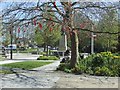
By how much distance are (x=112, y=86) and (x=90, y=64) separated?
5.20 meters

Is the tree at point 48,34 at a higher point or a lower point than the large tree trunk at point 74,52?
higher

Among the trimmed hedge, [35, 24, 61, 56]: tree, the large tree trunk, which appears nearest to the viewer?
[35, 24, 61, 56]: tree

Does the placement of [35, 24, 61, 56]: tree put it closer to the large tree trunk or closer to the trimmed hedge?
the large tree trunk

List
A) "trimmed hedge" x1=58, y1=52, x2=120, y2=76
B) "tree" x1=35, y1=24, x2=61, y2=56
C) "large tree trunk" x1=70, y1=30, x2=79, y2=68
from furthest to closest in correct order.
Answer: "large tree trunk" x1=70, y1=30, x2=79, y2=68 → "trimmed hedge" x1=58, y1=52, x2=120, y2=76 → "tree" x1=35, y1=24, x2=61, y2=56

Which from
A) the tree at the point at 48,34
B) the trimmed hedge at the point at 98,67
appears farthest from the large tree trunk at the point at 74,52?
the tree at the point at 48,34

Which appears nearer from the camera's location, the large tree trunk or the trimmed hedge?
the trimmed hedge

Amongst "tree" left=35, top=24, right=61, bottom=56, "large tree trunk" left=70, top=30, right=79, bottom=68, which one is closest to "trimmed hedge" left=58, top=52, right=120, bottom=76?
"large tree trunk" left=70, top=30, right=79, bottom=68

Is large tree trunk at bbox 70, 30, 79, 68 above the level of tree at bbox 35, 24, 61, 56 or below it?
below

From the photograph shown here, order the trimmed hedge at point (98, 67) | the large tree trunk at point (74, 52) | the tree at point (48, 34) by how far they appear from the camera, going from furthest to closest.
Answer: the large tree trunk at point (74, 52), the trimmed hedge at point (98, 67), the tree at point (48, 34)

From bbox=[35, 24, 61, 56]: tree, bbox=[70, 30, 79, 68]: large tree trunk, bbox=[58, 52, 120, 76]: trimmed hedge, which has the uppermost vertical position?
bbox=[35, 24, 61, 56]: tree

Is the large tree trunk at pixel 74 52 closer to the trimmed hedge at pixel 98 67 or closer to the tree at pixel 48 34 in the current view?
the trimmed hedge at pixel 98 67

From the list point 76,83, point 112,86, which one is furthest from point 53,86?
point 112,86

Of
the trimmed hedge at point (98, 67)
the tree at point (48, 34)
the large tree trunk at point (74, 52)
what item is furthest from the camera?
the large tree trunk at point (74, 52)

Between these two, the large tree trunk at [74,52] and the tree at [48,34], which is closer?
the tree at [48,34]
